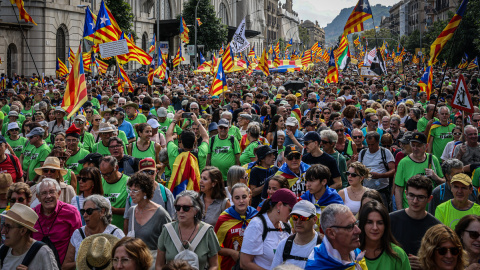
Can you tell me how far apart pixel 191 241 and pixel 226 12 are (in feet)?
245

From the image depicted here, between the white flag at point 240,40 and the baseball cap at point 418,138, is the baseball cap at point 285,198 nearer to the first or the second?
the baseball cap at point 418,138

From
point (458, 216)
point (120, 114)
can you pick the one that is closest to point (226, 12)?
point (120, 114)

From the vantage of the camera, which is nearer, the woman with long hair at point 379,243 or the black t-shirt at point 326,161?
the woman with long hair at point 379,243

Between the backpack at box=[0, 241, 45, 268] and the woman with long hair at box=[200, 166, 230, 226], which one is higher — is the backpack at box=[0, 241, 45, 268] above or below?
below

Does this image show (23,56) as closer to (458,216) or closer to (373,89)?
(373,89)

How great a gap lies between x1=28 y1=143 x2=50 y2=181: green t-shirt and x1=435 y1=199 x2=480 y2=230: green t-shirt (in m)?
5.78

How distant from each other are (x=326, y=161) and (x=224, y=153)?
2.28m

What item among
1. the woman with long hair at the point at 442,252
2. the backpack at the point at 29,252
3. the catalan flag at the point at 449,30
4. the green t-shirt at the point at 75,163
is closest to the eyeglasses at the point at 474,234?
the woman with long hair at the point at 442,252

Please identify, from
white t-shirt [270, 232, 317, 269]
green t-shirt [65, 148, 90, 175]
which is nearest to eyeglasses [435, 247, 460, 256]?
white t-shirt [270, 232, 317, 269]

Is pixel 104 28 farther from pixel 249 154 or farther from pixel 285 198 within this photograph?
pixel 285 198

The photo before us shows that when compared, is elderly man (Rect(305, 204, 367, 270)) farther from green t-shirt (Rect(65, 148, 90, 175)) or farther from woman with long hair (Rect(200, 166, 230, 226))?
green t-shirt (Rect(65, 148, 90, 175))

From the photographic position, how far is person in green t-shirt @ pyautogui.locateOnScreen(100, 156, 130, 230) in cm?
677

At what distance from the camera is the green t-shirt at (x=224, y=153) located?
9492mm

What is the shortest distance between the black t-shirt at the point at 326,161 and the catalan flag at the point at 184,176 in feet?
4.69
